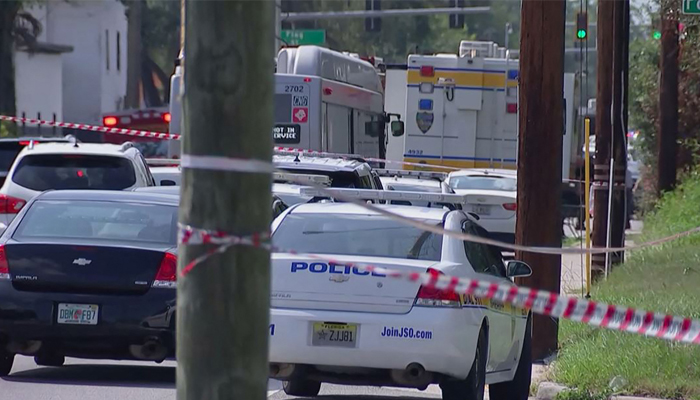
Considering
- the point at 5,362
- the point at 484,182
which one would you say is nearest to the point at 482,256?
the point at 5,362

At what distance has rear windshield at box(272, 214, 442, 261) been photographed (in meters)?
8.88

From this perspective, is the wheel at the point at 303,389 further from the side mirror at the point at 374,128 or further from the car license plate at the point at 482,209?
the side mirror at the point at 374,128

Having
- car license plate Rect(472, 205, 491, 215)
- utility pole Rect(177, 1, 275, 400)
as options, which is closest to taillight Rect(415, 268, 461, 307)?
utility pole Rect(177, 1, 275, 400)

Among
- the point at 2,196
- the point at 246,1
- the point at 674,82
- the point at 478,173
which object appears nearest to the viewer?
the point at 246,1

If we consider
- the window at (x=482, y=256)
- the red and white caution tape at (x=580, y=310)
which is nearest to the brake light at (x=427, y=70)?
the window at (x=482, y=256)

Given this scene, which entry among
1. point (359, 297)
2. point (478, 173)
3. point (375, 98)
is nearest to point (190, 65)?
point (359, 297)

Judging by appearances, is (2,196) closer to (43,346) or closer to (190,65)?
(43,346)

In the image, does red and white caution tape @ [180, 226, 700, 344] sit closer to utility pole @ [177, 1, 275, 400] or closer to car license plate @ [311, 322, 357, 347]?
utility pole @ [177, 1, 275, 400]

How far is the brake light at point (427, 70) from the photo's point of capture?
88.2 feet

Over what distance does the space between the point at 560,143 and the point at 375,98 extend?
16.3 meters

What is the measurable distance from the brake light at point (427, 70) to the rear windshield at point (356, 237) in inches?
703

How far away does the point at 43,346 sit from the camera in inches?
376

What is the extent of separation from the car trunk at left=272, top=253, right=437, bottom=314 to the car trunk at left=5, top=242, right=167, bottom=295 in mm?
1435

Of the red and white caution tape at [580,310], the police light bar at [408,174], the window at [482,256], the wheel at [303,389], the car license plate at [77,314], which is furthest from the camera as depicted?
the police light bar at [408,174]
